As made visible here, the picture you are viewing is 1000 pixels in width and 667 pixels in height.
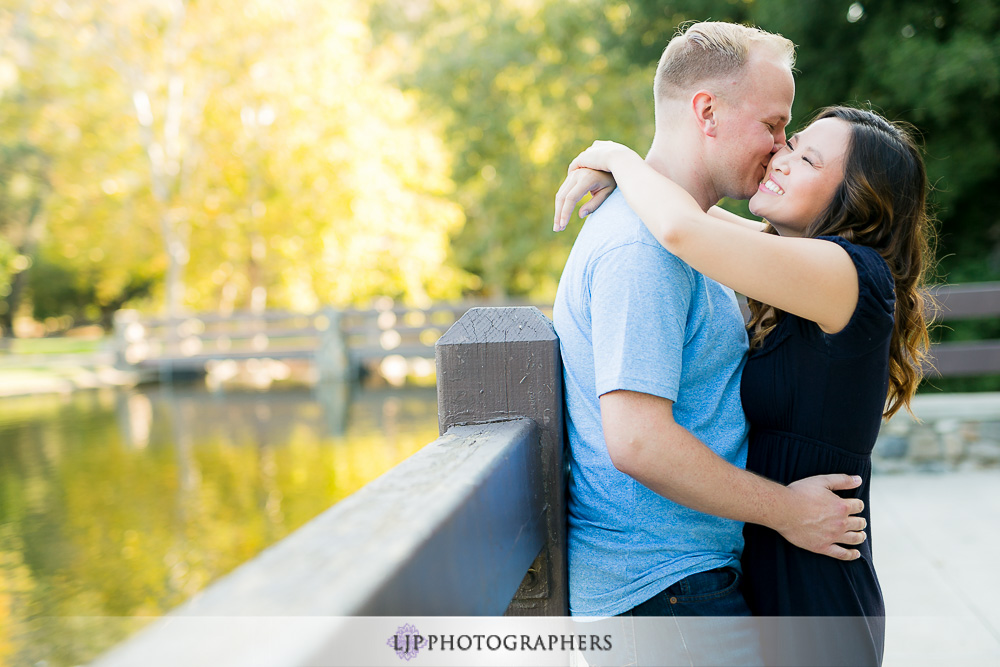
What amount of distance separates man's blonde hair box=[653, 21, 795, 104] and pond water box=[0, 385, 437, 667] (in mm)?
3762

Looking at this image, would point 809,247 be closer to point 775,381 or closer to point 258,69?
point 775,381

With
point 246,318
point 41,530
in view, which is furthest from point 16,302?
point 41,530

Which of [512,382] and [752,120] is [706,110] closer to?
[752,120]

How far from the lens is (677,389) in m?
1.25

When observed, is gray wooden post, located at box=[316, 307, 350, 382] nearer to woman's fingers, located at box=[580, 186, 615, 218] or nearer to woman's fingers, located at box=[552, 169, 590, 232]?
woman's fingers, located at box=[552, 169, 590, 232]

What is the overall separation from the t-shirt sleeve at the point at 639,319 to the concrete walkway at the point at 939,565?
2.20 m

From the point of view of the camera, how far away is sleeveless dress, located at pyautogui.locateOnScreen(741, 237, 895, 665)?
53.6 inches

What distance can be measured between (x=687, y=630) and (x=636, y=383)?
1.36 feet

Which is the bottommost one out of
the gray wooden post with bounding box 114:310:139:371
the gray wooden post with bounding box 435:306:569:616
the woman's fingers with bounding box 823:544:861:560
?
the gray wooden post with bounding box 114:310:139:371

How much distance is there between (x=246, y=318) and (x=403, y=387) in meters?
Result: 4.37

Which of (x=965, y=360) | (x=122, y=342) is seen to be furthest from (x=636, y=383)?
(x=122, y=342)

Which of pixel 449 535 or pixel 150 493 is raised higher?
pixel 449 535

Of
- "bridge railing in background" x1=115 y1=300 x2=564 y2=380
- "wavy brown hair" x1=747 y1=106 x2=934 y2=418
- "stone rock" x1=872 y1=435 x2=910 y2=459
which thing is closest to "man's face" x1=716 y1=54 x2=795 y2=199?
"wavy brown hair" x1=747 y1=106 x2=934 y2=418

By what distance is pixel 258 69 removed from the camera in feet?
53.2
